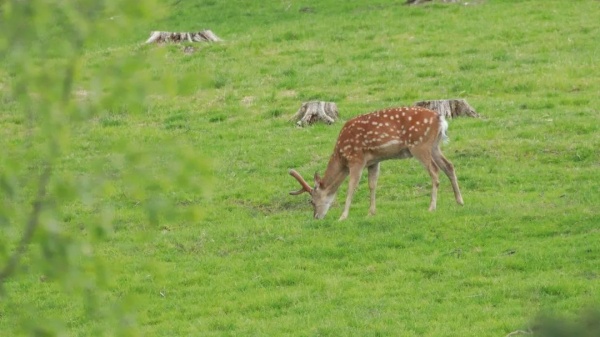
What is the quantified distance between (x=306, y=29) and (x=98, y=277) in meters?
23.2

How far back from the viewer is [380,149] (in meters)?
15.0

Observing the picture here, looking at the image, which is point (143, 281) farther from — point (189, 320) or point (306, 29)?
point (306, 29)

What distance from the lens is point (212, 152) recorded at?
1911 cm

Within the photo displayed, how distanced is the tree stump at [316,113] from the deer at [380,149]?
467 cm

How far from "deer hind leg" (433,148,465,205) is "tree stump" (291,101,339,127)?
4.88m

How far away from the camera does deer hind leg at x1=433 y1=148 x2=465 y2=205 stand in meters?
15.1

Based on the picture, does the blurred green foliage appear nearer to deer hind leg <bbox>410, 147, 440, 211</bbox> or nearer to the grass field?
the grass field

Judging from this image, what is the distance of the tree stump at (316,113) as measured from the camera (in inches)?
794

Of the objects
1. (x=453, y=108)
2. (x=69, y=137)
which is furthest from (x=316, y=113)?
(x=69, y=137)

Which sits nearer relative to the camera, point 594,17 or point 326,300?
point 326,300

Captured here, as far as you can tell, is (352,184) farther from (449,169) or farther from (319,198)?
(449,169)

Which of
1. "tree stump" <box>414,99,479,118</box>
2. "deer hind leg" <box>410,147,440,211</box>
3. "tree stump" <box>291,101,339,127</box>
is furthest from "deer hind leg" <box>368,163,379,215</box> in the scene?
"tree stump" <box>291,101,339,127</box>

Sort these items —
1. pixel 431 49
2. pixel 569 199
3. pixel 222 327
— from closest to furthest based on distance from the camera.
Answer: pixel 222 327 < pixel 569 199 < pixel 431 49

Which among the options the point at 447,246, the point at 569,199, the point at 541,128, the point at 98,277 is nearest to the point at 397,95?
the point at 541,128
